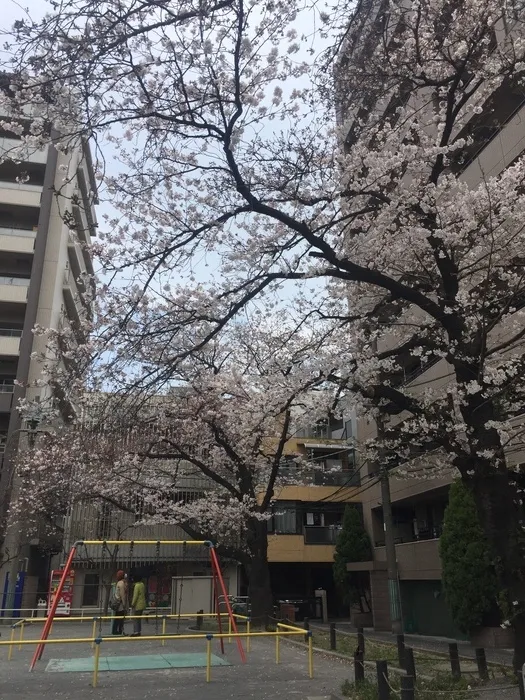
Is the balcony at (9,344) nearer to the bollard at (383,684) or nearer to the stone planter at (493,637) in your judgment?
the stone planter at (493,637)

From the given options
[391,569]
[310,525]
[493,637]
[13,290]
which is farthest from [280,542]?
[13,290]

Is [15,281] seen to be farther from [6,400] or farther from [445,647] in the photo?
[445,647]

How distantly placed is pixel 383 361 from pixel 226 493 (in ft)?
43.7

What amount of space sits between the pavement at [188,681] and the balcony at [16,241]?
24996 mm

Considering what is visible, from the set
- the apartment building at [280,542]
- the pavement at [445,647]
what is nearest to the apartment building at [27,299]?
the apartment building at [280,542]

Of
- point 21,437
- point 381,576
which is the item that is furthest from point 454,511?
point 21,437

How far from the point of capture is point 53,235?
3556 cm

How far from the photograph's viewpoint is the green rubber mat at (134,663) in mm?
11180

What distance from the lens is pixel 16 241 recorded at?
112ft

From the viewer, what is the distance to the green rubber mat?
11.2 m

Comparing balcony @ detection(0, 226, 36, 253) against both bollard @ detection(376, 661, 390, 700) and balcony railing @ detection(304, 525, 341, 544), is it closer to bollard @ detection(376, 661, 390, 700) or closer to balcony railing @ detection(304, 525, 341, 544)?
balcony railing @ detection(304, 525, 341, 544)

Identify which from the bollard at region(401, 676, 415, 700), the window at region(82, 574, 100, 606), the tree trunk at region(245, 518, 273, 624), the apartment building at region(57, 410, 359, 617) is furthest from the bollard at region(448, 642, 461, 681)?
the window at region(82, 574, 100, 606)

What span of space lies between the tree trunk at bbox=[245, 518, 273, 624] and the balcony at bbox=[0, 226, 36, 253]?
2206cm

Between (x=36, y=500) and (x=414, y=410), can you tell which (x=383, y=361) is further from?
(x=36, y=500)
